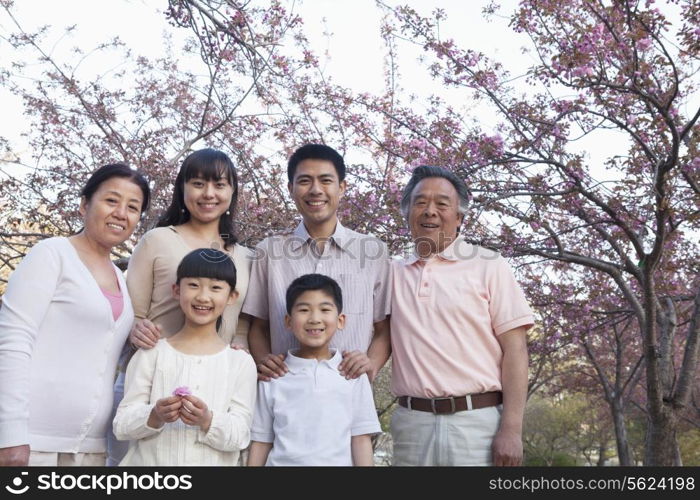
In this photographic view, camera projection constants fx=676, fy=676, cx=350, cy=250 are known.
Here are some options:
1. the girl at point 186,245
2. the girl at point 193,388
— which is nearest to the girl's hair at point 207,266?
the girl at point 193,388

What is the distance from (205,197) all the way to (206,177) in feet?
0.32

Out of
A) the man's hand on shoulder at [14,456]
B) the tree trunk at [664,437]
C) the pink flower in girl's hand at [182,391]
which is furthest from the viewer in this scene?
the tree trunk at [664,437]

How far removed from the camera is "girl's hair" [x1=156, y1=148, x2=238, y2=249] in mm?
3268

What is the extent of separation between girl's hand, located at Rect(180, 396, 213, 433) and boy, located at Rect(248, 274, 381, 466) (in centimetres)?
33

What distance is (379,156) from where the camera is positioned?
9469 mm

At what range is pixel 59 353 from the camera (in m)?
2.76

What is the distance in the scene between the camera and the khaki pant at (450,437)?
9.98 feet

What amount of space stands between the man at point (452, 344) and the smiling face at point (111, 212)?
52.0 inches

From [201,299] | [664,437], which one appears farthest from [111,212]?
[664,437]

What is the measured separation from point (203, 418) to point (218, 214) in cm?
103

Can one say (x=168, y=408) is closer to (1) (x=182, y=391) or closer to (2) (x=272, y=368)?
(1) (x=182, y=391)

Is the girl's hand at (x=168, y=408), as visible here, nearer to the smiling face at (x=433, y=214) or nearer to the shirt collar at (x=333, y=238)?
Result: the shirt collar at (x=333, y=238)
